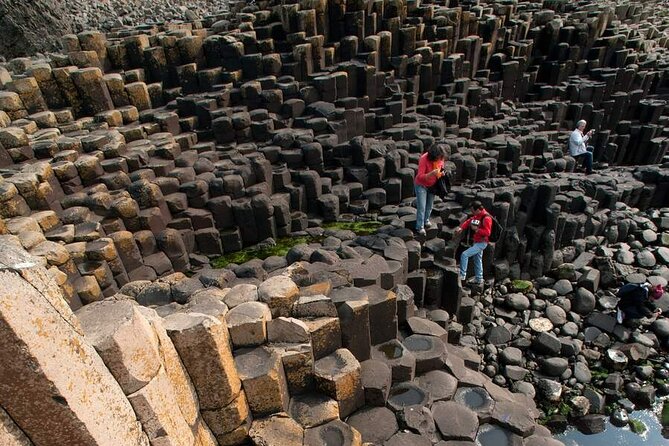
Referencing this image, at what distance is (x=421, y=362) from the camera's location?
17.5 feet

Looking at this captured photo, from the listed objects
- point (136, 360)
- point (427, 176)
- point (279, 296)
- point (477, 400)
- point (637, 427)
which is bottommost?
point (637, 427)

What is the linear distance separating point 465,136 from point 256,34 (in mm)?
6266

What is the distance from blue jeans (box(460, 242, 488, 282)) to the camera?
765cm

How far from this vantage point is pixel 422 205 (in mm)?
7391

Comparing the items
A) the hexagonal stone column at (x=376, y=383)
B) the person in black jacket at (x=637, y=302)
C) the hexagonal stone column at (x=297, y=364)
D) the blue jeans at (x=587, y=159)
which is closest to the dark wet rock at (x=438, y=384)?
the hexagonal stone column at (x=376, y=383)

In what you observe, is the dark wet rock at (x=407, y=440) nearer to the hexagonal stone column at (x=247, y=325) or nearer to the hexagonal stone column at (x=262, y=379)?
the hexagonal stone column at (x=262, y=379)

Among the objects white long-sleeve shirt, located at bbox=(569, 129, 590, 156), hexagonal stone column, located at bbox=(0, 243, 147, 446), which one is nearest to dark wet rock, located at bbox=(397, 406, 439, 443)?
hexagonal stone column, located at bbox=(0, 243, 147, 446)

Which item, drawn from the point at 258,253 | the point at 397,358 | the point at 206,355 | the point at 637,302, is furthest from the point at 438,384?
the point at 637,302

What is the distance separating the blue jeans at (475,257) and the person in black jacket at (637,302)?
2.73 m

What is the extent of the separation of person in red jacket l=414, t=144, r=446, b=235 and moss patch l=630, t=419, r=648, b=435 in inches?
176

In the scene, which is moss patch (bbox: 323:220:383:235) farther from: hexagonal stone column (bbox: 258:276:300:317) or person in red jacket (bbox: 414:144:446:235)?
hexagonal stone column (bbox: 258:276:300:317)

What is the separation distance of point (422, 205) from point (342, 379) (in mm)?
3785

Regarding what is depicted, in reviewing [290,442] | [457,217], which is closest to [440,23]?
[457,217]

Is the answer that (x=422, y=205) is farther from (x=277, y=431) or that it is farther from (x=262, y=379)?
(x=277, y=431)
